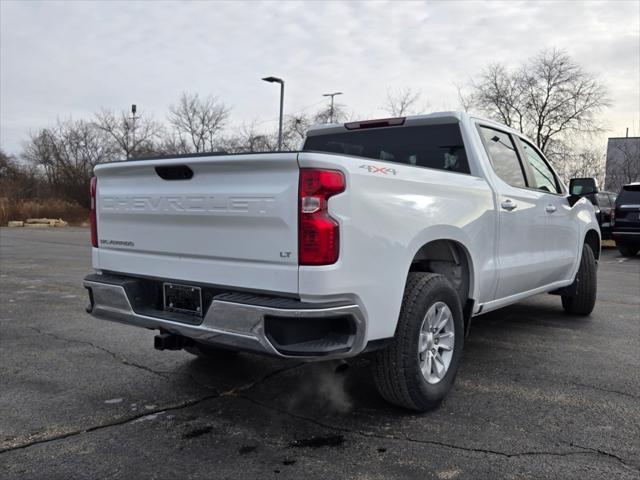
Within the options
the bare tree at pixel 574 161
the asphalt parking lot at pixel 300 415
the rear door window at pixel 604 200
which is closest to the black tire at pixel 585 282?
the asphalt parking lot at pixel 300 415

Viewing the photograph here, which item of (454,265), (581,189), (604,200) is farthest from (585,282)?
(604,200)

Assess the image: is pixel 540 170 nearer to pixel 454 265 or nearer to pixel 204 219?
pixel 454 265

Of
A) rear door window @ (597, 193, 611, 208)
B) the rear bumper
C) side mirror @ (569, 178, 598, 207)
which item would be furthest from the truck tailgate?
rear door window @ (597, 193, 611, 208)

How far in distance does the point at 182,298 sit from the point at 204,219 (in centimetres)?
53

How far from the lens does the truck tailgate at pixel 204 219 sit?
2867 mm

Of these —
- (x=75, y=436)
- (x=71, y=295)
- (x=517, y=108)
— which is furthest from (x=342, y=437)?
(x=517, y=108)

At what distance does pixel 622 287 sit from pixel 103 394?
8.29 meters

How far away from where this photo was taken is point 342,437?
126 inches

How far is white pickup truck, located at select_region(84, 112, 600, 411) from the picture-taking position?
2830 mm

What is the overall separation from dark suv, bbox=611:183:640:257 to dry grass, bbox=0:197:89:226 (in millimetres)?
31929

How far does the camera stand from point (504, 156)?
476 cm

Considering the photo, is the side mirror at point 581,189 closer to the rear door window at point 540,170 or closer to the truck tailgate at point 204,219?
the rear door window at point 540,170

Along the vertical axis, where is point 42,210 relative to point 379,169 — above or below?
below

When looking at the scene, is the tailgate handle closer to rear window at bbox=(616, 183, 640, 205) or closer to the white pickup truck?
the white pickup truck
